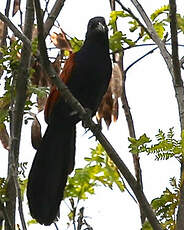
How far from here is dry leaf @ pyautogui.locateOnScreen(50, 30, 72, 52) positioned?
338 cm

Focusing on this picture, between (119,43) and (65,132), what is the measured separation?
828 millimetres

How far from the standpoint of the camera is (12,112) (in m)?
2.60

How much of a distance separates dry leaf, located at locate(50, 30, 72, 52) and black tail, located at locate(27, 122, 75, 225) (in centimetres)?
61

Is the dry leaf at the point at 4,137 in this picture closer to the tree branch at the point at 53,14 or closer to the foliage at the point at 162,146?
the tree branch at the point at 53,14

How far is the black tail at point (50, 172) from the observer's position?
311 centimetres

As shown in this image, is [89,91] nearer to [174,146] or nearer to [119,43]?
[119,43]

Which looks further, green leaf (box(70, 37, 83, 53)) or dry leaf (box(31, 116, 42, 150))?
green leaf (box(70, 37, 83, 53))

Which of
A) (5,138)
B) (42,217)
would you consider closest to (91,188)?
(42,217)

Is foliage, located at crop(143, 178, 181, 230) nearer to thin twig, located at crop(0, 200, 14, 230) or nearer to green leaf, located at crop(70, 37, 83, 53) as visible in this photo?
thin twig, located at crop(0, 200, 14, 230)

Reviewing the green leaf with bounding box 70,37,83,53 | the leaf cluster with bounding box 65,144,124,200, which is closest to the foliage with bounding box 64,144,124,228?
the leaf cluster with bounding box 65,144,124,200

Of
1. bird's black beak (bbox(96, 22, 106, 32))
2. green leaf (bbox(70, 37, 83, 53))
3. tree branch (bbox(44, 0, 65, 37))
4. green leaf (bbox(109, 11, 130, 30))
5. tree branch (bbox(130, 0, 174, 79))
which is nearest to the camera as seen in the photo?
tree branch (bbox(130, 0, 174, 79))

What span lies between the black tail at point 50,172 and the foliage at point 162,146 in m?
0.97

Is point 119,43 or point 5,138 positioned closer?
point 5,138

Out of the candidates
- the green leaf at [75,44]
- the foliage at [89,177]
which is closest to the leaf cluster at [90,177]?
the foliage at [89,177]
